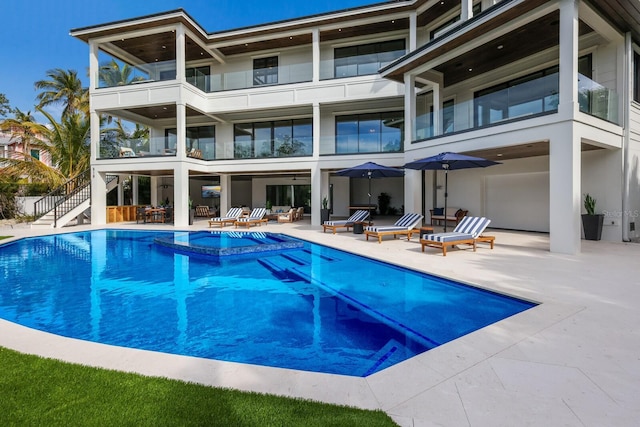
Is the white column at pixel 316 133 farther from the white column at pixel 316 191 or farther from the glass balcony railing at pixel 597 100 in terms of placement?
the glass balcony railing at pixel 597 100

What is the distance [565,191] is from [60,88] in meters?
36.1

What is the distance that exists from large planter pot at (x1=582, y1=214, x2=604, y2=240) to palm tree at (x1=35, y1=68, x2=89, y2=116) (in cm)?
3441

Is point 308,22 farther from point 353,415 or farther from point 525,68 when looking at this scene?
point 353,415

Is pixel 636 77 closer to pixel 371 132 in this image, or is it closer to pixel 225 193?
pixel 371 132

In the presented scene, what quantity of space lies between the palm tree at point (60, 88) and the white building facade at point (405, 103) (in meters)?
12.0

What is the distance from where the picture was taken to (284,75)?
18562 millimetres

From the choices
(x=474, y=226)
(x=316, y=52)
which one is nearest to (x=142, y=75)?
(x=316, y=52)

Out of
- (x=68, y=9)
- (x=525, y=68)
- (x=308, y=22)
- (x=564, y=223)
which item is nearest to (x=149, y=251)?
(x=564, y=223)

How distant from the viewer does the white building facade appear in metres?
9.69

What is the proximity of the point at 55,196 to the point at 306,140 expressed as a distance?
15.4m

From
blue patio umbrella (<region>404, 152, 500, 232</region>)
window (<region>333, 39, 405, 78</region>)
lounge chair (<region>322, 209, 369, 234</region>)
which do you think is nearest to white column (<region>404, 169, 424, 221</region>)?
lounge chair (<region>322, 209, 369, 234</region>)

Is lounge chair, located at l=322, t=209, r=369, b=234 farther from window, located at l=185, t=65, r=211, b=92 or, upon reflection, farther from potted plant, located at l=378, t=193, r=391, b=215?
window, located at l=185, t=65, r=211, b=92

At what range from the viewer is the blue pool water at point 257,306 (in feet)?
13.4

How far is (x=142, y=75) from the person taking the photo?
18.5 meters
